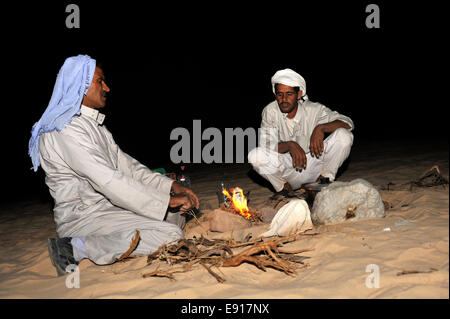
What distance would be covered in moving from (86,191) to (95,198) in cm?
10

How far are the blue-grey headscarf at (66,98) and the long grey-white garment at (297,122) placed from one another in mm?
2530

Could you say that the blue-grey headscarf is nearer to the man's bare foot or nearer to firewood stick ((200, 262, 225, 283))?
firewood stick ((200, 262, 225, 283))

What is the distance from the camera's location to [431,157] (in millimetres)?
5805

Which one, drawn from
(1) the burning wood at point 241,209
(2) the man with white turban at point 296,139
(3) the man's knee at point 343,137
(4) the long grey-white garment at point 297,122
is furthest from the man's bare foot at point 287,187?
(1) the burning wood at point 241,209

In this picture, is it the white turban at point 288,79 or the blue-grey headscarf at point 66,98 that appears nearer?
the blue-grey headscarf at point 66,98

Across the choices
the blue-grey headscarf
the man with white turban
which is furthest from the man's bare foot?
the blue-grey headscarf

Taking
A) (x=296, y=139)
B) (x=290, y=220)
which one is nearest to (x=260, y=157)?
(x=296, y=139)

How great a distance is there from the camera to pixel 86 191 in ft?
9.94

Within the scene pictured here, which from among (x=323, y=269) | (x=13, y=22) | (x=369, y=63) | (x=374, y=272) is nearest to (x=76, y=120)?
(x=323, y=269)

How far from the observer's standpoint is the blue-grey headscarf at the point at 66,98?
2.94m

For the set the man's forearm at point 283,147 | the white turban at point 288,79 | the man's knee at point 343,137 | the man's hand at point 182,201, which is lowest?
the man's hand at point 182,201

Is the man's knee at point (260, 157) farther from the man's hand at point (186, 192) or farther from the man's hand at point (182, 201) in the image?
the man's hand at point (182, 201)

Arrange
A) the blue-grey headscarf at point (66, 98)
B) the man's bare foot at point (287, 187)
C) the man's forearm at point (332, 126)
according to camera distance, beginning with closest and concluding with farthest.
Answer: the blue-grey headscarf at point (66, 98) < the man's forearm at point (332, 126) < the man's bare foot at point (287, 187)

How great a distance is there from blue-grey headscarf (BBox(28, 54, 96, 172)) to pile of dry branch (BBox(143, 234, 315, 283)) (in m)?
1.39
